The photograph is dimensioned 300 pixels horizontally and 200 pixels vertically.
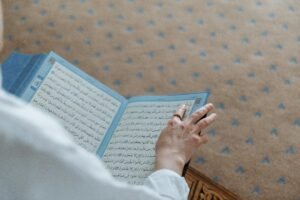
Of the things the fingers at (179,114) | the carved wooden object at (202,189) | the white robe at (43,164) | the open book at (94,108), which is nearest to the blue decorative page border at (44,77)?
the open book at (94,108)

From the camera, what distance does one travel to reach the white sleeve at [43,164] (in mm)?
389

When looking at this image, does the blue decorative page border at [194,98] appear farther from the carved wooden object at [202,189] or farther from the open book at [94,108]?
the carved wooden object at [202,189]

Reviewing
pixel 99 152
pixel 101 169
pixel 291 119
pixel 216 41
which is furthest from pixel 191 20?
pixel 101 169

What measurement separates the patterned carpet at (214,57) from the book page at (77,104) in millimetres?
465

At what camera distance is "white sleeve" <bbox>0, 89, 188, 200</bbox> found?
389mm

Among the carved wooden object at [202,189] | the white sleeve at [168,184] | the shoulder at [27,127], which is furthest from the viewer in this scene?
the carved wooden object at [202,189]

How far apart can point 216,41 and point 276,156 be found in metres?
0.50

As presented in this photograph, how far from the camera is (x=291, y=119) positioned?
4.38 feet

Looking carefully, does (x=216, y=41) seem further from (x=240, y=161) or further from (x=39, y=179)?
(x=39, y=179)

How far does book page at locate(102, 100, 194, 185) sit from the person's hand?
0.14ft

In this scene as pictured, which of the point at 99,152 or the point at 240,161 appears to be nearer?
the point at 99,152

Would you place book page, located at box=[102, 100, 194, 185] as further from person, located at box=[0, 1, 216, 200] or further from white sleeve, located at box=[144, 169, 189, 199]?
person, located at box=[0, 1, 216, 200]

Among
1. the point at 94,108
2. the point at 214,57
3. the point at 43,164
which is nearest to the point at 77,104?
the point at 94,108

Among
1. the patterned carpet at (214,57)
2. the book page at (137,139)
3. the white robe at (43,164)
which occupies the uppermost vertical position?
the patterned carpet at (214,57)
